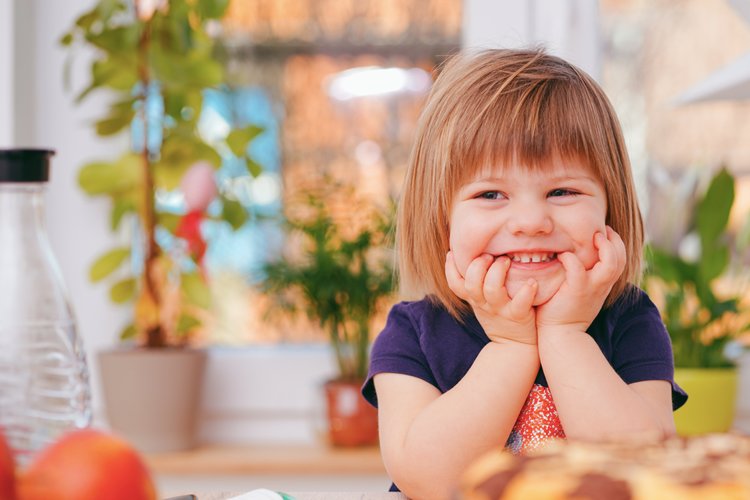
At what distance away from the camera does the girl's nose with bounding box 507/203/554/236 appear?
2.42 feet

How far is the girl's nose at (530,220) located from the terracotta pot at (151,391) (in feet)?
2.93

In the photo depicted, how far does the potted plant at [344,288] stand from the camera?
4.97ft

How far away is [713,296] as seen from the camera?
1.52m

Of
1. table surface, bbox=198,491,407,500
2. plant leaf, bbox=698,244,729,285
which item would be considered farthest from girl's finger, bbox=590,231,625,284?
plant leaf, bbox=698,244,729,285

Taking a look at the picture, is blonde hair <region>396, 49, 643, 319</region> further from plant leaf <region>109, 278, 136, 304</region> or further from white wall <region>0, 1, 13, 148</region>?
white wall <region>0, 1, 13, 148</region>

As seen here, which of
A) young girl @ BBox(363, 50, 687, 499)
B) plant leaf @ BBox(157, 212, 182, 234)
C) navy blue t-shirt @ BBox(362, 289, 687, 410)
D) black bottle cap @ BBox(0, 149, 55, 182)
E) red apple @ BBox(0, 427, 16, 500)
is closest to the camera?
red apple @ BBox(0, 427, 16, 500)

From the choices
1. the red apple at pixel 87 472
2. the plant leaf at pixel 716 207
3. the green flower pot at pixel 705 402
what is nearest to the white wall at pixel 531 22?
the plant leaf at pixel 716 207

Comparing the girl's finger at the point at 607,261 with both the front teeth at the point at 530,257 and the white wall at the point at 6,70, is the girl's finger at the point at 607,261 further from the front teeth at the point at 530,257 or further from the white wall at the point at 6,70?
the white wall at the point at 6,70

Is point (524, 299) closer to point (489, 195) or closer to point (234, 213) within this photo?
point (489, 195)

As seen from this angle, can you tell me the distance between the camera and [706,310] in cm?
152

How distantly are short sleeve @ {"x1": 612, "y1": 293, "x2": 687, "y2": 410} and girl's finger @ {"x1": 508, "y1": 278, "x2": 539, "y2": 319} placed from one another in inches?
5.7

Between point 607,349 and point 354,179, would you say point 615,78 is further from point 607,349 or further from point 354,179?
point 607,349

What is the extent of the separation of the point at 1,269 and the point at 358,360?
978 mm

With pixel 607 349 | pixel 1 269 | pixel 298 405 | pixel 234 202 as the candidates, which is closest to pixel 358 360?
pixel 298 405
